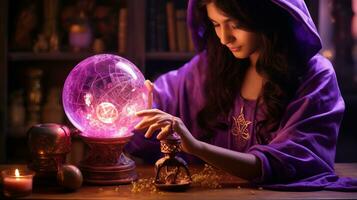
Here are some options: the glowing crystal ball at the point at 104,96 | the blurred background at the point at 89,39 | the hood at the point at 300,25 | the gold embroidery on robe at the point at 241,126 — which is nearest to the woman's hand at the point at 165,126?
the glowing crystal ball at the point at 104,96

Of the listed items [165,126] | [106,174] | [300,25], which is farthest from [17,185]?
[300,25]

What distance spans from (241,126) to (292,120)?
24 centimetres

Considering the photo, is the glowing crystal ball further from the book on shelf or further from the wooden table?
the book on shelf

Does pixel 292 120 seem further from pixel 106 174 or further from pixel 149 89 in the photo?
pixel 106 174

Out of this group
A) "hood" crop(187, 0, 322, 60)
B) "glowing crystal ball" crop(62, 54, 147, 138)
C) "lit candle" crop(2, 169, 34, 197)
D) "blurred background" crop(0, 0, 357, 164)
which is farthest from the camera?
"blurred background" crop(0, 0, 357, 164)

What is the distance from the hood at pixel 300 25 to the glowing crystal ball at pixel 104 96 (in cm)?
39

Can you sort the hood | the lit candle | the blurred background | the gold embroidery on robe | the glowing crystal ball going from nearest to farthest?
the lit candle, the glowing crystal ball, the hood, the gold embroidery on robe, the blurred background

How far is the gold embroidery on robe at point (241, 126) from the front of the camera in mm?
2232

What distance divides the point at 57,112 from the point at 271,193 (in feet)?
5.42

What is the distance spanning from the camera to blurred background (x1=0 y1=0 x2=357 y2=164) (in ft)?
10.3

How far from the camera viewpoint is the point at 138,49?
3137 millimetres

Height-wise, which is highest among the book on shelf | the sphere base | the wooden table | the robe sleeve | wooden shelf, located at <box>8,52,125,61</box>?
the book on shelf

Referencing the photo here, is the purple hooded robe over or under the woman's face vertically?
under

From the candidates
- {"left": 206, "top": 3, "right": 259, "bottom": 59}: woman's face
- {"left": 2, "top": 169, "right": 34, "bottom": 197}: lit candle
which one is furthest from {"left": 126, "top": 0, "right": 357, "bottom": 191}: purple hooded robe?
{"left": 2, "top": 169, "right": 34, "bottom": 197}: lit candle
